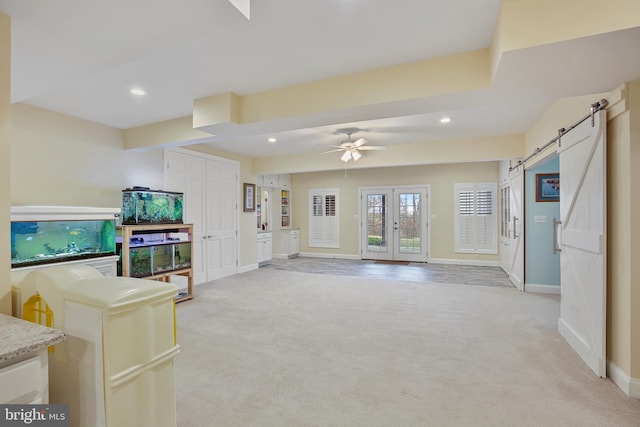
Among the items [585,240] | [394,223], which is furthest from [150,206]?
[394,223]

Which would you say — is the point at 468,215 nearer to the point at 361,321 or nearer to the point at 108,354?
the point at 361,321

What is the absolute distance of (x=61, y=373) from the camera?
53.3 inches

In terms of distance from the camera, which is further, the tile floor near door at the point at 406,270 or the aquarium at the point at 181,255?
the tile floor near door at the point at 406,270

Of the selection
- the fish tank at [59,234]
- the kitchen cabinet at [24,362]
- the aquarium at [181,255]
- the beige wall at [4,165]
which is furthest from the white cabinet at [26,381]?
the aquarium at [181,255]

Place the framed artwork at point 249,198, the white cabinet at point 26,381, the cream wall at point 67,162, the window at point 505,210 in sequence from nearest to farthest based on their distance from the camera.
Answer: the white cabinet at point 26,381
the cream wall at point 67,162
the window at point 505,210
the framed artwork at point 249,198

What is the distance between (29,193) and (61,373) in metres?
3.15

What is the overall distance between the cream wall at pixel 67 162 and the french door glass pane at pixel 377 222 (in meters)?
5.56

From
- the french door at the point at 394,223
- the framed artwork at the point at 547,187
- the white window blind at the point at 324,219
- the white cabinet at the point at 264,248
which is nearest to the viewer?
the framed artwork at the point at 547,187

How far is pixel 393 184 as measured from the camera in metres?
8.14

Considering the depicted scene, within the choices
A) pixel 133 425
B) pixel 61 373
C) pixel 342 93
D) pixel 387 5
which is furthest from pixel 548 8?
pixel 61 373

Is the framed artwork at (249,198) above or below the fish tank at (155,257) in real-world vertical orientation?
above

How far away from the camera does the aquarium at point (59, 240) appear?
290cm

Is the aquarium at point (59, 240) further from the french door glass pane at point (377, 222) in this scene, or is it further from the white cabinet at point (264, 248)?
the french door glass pane at point (377, 222)

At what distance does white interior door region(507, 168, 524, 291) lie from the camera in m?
4.94
